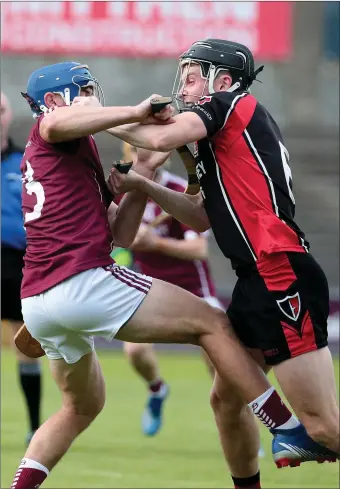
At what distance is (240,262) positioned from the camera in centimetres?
463

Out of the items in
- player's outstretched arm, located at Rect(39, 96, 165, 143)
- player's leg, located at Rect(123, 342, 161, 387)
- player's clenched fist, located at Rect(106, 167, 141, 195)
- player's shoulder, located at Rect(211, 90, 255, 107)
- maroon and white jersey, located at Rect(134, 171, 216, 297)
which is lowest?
player's leg, located at Rect(123, 342, 161, 387)

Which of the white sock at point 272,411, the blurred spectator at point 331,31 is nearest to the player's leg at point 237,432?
the white sock at point 272,411

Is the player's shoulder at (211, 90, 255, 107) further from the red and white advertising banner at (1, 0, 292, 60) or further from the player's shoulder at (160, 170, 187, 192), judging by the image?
the red and white advertising banner at (1, 0, 292, 60)

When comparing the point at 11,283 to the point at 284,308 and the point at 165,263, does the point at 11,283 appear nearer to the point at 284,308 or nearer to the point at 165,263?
the point at 165,263

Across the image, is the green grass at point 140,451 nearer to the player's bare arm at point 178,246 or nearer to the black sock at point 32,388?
the black sock at point 32,388

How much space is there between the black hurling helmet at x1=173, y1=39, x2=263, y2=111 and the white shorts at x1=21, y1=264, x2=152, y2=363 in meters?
0.74

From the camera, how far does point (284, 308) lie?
14.9 ft

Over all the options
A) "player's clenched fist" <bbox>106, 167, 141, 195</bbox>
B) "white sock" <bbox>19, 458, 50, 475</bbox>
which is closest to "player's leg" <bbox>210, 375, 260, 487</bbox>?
"white sock" <bbox>19, 458, 50, 475</bbox>

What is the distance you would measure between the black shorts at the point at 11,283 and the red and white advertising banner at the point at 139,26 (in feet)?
23.8

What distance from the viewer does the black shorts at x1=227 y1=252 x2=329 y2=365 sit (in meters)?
4.52

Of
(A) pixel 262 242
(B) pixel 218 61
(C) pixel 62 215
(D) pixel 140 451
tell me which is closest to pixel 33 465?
(C) pixel 62 215

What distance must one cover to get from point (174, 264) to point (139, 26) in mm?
7274

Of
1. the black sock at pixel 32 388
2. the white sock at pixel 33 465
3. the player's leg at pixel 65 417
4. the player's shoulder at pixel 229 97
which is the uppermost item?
the player's shoulder at pixel 229 97

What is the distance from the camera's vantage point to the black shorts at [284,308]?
4523mm
